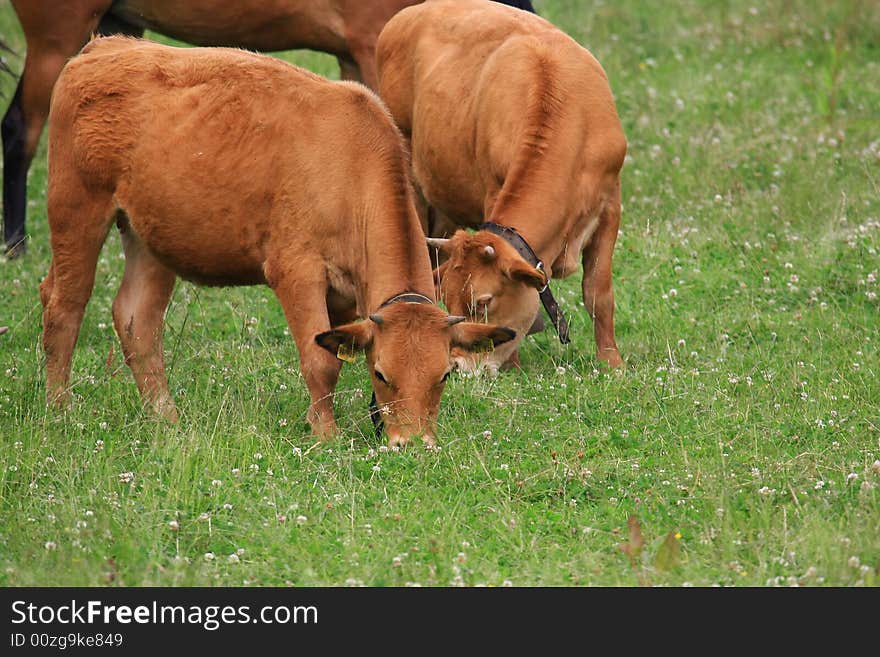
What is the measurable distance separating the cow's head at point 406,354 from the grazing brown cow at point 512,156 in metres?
1.15

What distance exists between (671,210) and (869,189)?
1597 mm

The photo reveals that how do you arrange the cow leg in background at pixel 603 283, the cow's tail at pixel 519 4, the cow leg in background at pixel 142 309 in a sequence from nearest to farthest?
1. the cow leg in background at pixel 142 309
2. the cow leg in background at pixel 603 283
3. the cow's tail at pixel 519 4

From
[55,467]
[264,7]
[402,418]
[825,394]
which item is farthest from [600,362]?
[264,7]

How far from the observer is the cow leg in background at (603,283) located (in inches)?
357

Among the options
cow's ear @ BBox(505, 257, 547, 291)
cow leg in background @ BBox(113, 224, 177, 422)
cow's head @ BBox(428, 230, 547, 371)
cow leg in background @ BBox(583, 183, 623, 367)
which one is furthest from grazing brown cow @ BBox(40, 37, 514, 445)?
cow leg in background @ BBox(583, 183, 623, 367)

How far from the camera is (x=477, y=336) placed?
7328 millimetres

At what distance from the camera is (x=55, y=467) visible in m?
6.95

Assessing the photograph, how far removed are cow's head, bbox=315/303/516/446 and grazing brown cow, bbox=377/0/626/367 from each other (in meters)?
1.15

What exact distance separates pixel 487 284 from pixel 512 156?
93 centimetres

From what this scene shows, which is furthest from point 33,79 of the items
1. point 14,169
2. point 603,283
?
point 603,283

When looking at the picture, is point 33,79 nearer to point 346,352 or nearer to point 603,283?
point 603,283

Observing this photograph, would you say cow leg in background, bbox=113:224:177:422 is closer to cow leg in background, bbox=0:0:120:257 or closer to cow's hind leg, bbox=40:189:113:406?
cow's hind leg, bbox=40:189:113:406

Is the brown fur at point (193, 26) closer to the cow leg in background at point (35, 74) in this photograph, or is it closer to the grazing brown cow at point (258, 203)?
the cow leg in background at point (35, 74)

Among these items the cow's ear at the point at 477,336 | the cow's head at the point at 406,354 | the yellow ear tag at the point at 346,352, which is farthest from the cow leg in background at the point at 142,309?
the cow's ear at the point at 477,336
